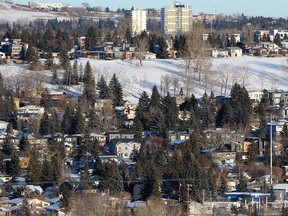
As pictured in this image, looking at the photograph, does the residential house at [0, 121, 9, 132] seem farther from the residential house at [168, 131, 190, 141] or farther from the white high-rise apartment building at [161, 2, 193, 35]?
the white high-rise apartment building at [161, 2, 193, 35]

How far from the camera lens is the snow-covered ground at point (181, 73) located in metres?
23.7

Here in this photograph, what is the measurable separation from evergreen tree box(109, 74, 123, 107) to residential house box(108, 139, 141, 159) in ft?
12.5

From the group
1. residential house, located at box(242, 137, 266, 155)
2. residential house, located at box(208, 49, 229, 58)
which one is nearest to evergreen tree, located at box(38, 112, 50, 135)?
residential house, located at box(242, 137, 266, 155)

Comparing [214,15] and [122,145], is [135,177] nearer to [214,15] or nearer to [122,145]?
[122,145]

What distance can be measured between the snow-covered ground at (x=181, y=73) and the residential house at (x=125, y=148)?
15.6 feet

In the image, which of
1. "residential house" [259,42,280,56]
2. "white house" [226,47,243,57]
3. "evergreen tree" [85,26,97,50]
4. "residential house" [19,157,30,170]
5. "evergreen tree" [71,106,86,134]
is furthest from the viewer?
"residential house" [259,42,280,56]

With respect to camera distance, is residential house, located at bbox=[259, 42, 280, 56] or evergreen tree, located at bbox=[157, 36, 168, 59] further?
residential house, located at bbox=[259, 42, 280, 56]

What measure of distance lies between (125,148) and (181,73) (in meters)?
8.64

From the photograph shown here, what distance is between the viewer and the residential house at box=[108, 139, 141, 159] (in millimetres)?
16984

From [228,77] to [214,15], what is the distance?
134ft

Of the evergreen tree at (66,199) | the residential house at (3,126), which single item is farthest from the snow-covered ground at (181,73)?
the evergreen tree at (66,199)

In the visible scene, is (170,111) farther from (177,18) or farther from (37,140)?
(177,18)

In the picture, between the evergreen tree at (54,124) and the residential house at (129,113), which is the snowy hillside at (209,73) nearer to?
the residential house at (129,113)

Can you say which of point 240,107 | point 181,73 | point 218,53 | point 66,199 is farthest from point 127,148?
point 218,53
